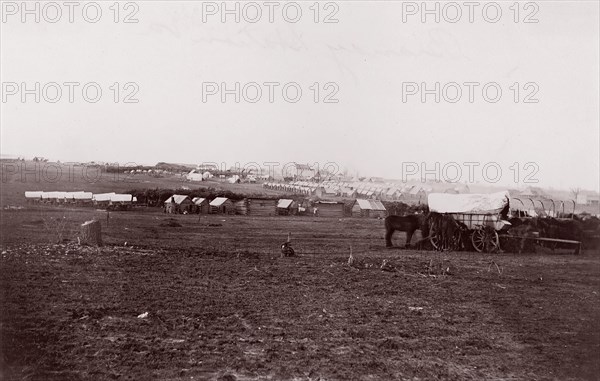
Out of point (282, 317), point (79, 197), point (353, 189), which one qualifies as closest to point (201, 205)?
point (79, 197)

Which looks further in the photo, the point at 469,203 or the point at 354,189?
the point at 354,189

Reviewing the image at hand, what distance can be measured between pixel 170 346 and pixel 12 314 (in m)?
2.97

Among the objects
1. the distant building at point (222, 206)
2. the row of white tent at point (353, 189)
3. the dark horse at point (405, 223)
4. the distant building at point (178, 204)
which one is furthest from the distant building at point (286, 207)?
the dark horse at point (405, 223)

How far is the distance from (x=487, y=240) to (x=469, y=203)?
1.68 m

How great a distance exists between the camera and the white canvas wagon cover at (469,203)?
19.8 metres

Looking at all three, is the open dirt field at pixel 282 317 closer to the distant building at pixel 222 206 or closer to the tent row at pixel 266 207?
the tent row at pixel 266 207

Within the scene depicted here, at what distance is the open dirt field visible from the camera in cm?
628

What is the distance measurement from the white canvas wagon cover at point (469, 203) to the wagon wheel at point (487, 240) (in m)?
0.79

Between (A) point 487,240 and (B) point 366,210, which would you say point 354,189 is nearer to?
(B) point 366,210

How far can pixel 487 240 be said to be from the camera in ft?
64.4

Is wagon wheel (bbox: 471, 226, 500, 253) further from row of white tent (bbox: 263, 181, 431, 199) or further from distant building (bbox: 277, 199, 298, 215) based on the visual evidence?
row of white tent (bbox: 263, 181, 431, 199)

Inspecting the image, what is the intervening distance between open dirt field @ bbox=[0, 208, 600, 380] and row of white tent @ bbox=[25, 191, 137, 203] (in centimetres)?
474

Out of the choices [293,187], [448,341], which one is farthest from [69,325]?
[293,187]

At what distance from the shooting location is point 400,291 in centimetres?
1077
